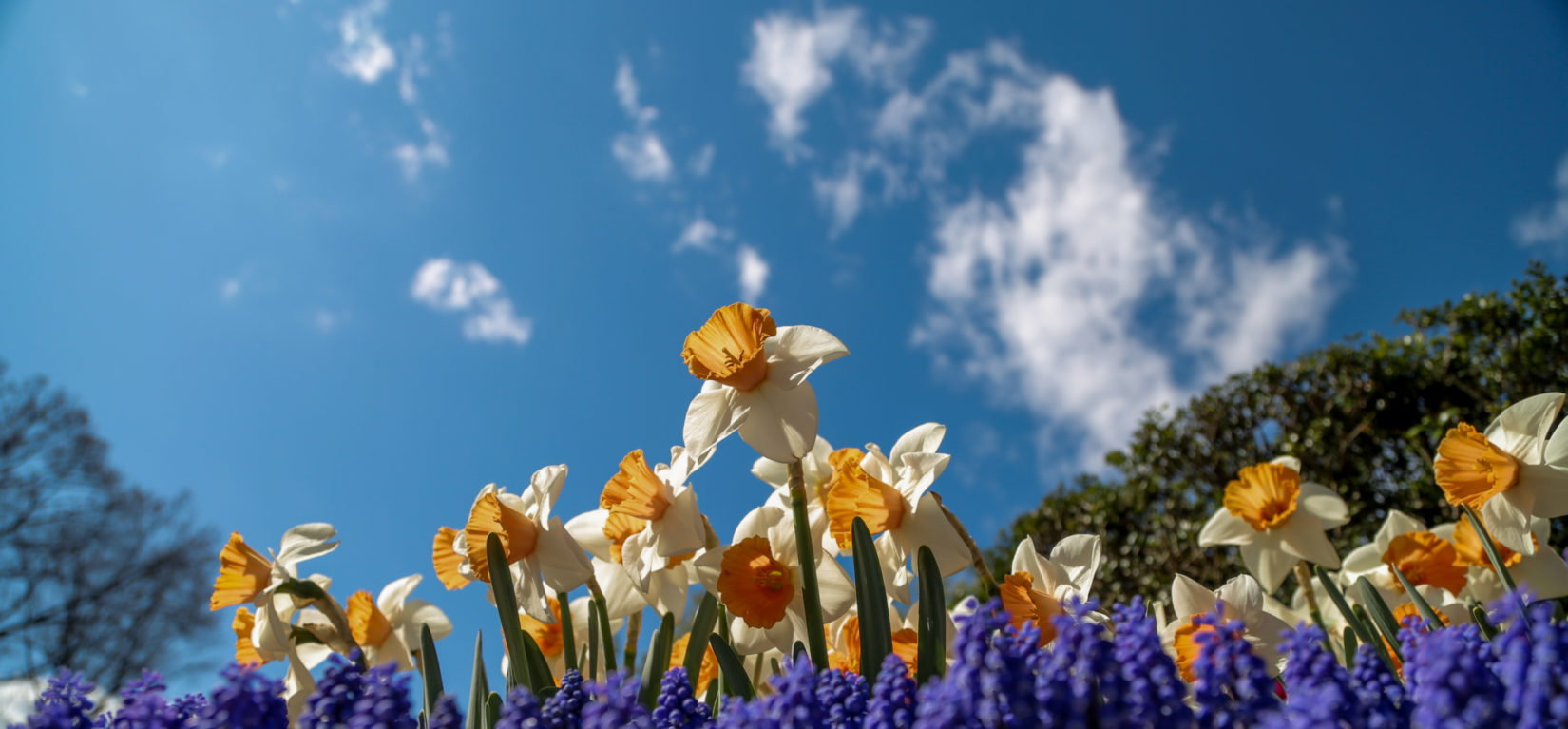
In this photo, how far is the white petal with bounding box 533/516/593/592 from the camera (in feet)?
5.08

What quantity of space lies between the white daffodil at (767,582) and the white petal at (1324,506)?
64.0 inches

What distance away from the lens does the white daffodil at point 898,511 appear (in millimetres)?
1507

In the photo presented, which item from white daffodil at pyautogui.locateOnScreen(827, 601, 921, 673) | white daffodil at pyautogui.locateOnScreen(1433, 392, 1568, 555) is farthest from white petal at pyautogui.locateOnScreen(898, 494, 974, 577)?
white daffodil at pyautogui.locateOnScreen(1433, 392, 1568, 555)

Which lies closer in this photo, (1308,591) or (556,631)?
(556,631)

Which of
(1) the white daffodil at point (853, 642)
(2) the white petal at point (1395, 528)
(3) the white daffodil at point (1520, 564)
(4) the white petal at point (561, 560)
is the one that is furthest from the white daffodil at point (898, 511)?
(2) the white petal at point (1395, 528)

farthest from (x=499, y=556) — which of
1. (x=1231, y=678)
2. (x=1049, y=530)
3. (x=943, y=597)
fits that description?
(x=1049, y=530)

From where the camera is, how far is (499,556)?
54.5 inches

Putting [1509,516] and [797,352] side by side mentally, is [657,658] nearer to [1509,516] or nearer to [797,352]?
[797,352]

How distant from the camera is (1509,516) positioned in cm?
181

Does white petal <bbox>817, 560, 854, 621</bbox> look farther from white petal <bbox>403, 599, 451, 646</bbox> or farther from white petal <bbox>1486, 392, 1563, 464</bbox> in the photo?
white petal <bbox>1486, 392, 1563, 464</bbox>

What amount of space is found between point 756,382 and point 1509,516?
1.71 m

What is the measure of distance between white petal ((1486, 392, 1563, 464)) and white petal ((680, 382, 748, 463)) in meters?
1.68

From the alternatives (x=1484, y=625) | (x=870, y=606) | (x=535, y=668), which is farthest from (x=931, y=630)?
(x=1484, y=625)

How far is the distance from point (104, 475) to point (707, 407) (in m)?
14.8
